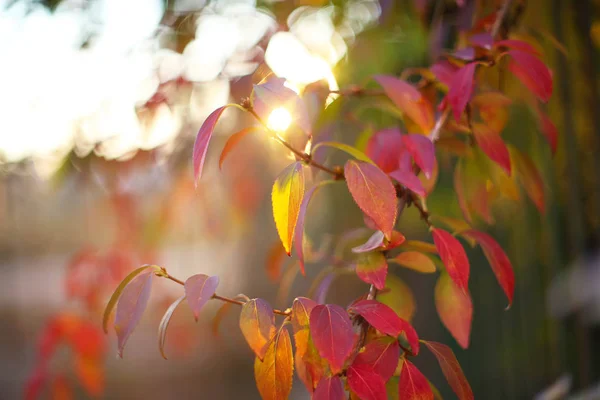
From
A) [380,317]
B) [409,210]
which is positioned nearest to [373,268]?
[380,317]

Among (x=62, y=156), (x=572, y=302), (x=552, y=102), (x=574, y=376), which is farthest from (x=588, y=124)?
(x=62, y=156)

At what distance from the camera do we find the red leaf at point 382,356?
41cm

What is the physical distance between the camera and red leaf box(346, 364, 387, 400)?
385 mm

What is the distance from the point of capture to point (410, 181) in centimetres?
45

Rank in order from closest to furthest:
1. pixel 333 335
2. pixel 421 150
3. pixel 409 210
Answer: pixel 333 335, pixel 421 150, pixel 409 210

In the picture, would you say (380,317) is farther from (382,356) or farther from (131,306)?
(131,306)

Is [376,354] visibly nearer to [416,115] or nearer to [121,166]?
[416,115]

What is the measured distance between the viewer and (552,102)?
3.75 ft

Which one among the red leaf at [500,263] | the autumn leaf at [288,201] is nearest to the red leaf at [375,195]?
the autumn leaf at [288,201]

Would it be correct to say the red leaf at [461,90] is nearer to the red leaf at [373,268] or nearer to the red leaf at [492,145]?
the red leaf at [492,145]

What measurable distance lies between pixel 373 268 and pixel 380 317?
0.05 metres

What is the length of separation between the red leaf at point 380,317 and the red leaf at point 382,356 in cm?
2

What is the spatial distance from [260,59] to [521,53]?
0.47m

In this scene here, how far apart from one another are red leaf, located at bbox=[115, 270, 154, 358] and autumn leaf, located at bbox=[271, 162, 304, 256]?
0.37 ft
